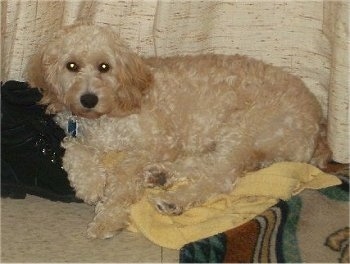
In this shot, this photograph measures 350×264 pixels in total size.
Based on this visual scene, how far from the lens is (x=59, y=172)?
3.17 m

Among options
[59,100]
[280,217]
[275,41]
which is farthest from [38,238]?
[275,41]

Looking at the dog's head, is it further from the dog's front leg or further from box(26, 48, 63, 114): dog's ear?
the dog's front leg

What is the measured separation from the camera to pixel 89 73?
3.12 m

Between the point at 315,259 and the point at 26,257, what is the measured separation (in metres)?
1.19

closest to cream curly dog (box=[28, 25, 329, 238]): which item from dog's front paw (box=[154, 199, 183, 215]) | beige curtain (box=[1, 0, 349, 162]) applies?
dog's front paw (box=[154, 199, 183, 215])

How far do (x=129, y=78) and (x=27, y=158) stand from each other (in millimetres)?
630

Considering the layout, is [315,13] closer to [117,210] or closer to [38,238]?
[117,210]

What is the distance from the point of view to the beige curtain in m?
3.42

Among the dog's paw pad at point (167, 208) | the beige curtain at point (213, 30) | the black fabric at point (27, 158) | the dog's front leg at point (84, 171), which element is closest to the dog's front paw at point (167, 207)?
the dog's paw pad at point (167, 208)

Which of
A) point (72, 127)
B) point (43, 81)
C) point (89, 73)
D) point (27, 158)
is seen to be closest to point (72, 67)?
point (89, 73)

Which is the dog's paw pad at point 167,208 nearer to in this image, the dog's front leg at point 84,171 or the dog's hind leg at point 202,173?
the dog's hind leg at point 202,173

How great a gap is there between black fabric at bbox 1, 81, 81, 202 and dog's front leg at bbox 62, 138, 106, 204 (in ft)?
0.17

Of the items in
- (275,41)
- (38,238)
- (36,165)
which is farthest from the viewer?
(275,41)

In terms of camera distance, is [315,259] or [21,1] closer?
[315,259]
